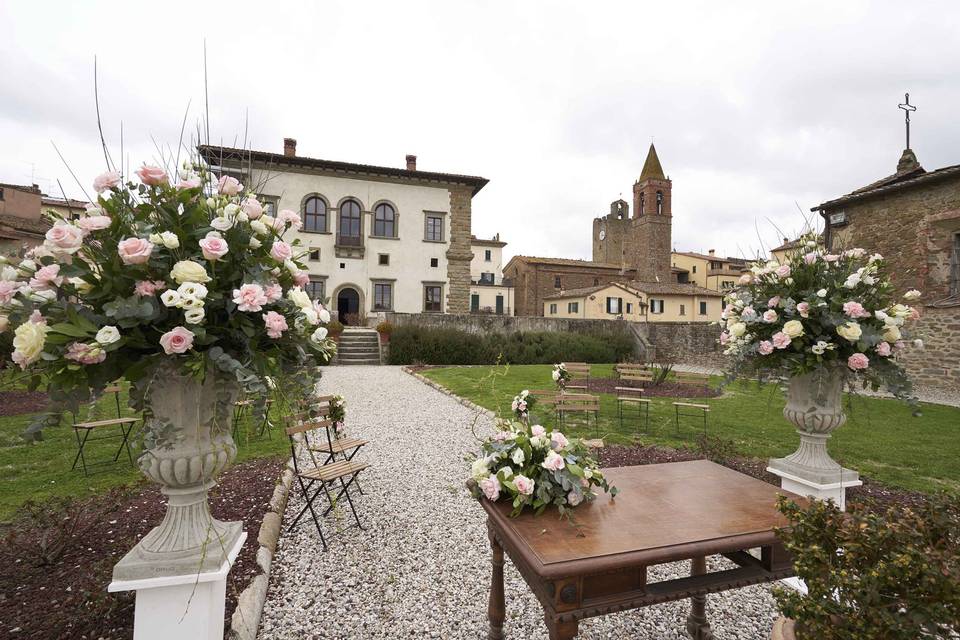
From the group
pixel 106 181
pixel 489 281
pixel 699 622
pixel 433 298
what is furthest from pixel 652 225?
pixel 106 181

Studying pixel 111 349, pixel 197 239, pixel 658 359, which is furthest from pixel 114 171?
pixel 658 359

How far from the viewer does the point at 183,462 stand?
2.16 metres

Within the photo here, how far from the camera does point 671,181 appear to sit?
49125 mm

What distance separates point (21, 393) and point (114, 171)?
12.9 meters

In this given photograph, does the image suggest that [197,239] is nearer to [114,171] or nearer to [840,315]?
[114,171]

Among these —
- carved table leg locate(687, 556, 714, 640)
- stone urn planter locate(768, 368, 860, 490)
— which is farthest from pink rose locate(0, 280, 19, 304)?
stone urn planter locate(768, 368, 860, 490)

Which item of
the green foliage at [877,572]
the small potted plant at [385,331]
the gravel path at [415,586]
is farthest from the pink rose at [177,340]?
the small potted plant at [385,331]

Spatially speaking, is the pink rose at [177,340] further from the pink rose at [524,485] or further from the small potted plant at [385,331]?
the small potted plant at [385,331]

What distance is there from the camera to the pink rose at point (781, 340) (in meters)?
3.31

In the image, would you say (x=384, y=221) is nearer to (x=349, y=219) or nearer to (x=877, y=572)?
(x=349, y=219)

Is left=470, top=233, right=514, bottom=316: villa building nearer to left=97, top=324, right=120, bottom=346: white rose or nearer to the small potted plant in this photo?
the small potted plant

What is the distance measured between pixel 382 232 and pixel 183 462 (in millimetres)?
24083

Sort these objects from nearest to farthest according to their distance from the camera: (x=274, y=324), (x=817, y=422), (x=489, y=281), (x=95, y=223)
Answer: (x=95, y=223)
(x=274, y=324)
(x=817, y=422)
(x=489, y=281)

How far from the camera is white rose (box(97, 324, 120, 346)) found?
1.75 meters
